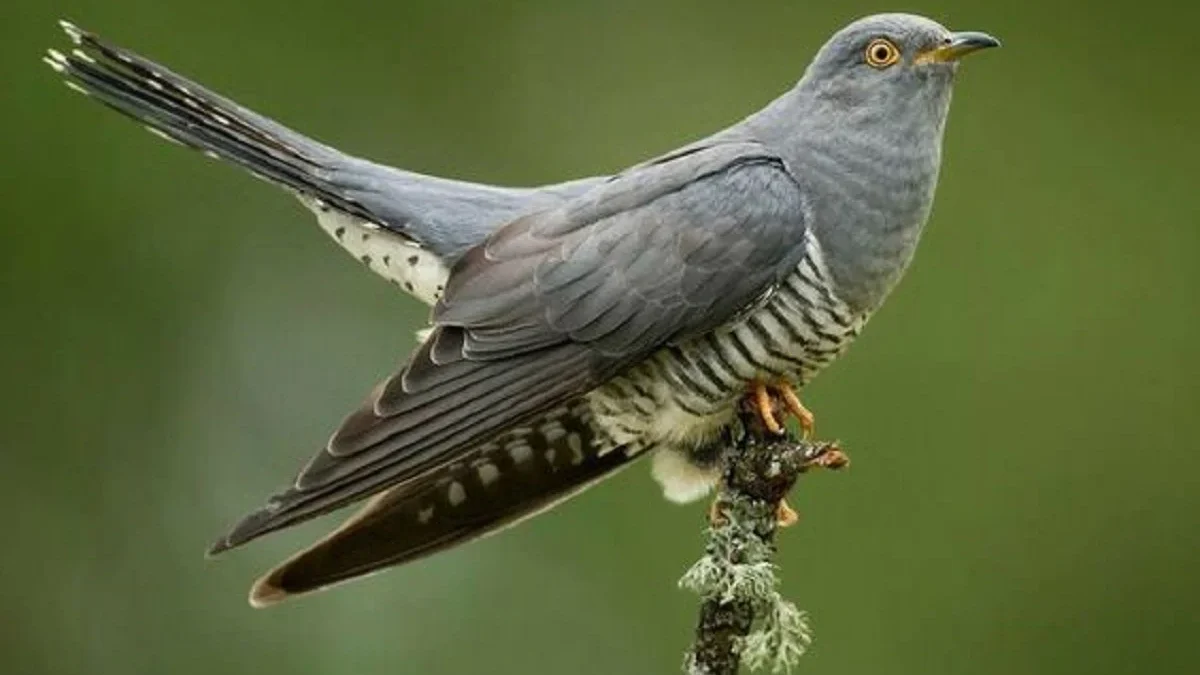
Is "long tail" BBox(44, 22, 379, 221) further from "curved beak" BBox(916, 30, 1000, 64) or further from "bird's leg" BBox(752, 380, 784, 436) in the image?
"curved beak" BBox(916, 30, 1000, 64)

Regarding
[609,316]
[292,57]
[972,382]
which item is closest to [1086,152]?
[972,382]

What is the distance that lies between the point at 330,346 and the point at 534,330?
2.69 m

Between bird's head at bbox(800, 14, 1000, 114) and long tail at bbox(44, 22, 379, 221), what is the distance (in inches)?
29.4

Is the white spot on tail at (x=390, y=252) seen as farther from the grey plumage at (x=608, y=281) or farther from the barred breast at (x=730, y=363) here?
the barred breast at (x=730, y=363)

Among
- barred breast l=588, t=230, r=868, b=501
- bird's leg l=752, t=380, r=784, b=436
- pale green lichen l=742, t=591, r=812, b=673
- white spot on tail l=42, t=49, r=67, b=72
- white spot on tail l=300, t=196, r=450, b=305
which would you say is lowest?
pale green lichen l=742, t=591, r=812, b=673

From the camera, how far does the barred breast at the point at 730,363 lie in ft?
11.8

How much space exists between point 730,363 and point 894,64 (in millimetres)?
528

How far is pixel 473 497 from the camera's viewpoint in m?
3.78

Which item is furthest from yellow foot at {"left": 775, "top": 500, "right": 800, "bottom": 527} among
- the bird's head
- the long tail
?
Result: the long tail

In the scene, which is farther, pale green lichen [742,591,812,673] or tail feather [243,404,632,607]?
tail feather [243,404,632,607]

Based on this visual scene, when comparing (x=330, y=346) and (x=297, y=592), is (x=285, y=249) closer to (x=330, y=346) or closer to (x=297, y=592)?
(x=330, y=346)

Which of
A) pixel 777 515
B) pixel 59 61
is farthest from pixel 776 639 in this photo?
pixel 59 61

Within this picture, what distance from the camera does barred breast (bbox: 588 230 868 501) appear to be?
11.8 ft

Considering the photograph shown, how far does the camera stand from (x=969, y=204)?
559 cm
